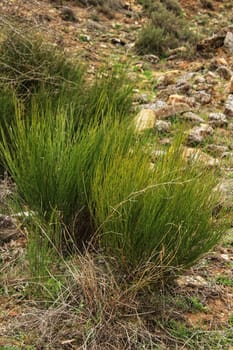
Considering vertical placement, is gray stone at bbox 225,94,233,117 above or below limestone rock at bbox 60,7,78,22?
above

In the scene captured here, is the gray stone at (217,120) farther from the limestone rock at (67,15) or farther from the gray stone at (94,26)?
the limestone rock at (67,15)

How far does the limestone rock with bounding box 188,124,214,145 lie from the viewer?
4.75 meters

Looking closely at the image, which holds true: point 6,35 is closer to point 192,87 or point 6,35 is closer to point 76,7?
point 192,87

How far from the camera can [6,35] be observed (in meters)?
4.51

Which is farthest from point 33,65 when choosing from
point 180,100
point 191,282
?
point 191,282

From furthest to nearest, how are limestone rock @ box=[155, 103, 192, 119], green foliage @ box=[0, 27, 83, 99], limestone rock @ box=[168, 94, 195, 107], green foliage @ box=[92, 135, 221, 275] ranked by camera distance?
limestone rock @ box=[168, 94, 195, 107] → limestone rock @ box=[155, 103, 192, 119] → green foliage @ box=[0, 27, 83, 99] → green foliage @ box=[92, 135, 221, 275]

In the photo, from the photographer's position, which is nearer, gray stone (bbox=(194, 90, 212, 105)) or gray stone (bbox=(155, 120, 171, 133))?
gray stone (bbox=(155, 120, 171, 133))

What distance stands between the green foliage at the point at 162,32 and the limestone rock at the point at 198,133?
5568 millimetres

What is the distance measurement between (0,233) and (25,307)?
591 mm

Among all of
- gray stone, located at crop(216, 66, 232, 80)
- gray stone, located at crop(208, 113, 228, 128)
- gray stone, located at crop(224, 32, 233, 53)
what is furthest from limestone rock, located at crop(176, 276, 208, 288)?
gray stone, located at crop(224, 32, 233, 53)

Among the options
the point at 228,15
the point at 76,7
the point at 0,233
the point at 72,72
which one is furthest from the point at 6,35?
the point at 228,15

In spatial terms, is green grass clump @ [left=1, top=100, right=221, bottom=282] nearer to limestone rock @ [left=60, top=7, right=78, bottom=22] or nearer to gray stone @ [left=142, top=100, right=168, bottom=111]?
gray stone @ [left=142, top=100, right=168, bottom=111]

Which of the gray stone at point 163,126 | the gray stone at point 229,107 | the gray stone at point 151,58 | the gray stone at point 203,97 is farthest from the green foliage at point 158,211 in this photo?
the gray stone at point 151,58

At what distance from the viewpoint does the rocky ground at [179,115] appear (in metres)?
2.28
